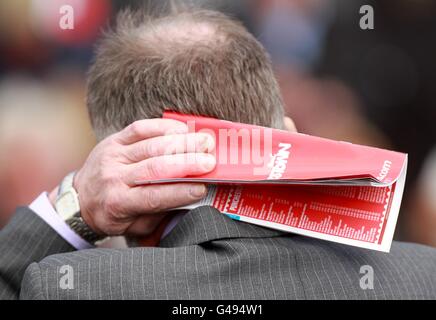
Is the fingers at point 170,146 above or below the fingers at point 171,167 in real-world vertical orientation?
above

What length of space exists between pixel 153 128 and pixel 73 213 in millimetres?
361

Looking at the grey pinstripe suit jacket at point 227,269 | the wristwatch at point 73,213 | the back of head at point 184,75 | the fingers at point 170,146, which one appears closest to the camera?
the grey pinstripe suit jacket at point 227,269

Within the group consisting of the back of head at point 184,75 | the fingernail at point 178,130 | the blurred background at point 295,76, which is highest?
the back of head at point 184,75

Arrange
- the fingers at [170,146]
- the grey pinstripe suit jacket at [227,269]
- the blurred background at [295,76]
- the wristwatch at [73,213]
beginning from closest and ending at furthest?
the grey pinstripe suit jacket at [227,269], the fingers at [170,146], the wristwatch at [73,213], the blurred background at [295,76]

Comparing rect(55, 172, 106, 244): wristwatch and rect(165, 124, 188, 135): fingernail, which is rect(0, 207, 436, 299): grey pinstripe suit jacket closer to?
rect(165, 124, 188, 135): fingernail

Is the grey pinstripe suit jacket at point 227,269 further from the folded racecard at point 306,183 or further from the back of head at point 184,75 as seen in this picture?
the back of head at point 184,75

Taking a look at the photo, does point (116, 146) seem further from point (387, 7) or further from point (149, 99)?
point (387, 7)

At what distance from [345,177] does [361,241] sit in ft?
0.47

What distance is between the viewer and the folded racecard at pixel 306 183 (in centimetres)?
121

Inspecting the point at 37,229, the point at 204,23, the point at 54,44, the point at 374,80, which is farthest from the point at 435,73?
the point at 37,229

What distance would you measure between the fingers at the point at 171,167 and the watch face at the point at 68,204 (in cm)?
26

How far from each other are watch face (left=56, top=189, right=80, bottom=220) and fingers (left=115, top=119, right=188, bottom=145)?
0.96 ft

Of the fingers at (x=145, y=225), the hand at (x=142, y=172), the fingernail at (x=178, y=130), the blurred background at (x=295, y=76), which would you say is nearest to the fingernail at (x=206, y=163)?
the hand at (x=142, y=172)

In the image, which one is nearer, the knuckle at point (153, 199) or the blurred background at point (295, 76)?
the knuckle at point (153, 199)
